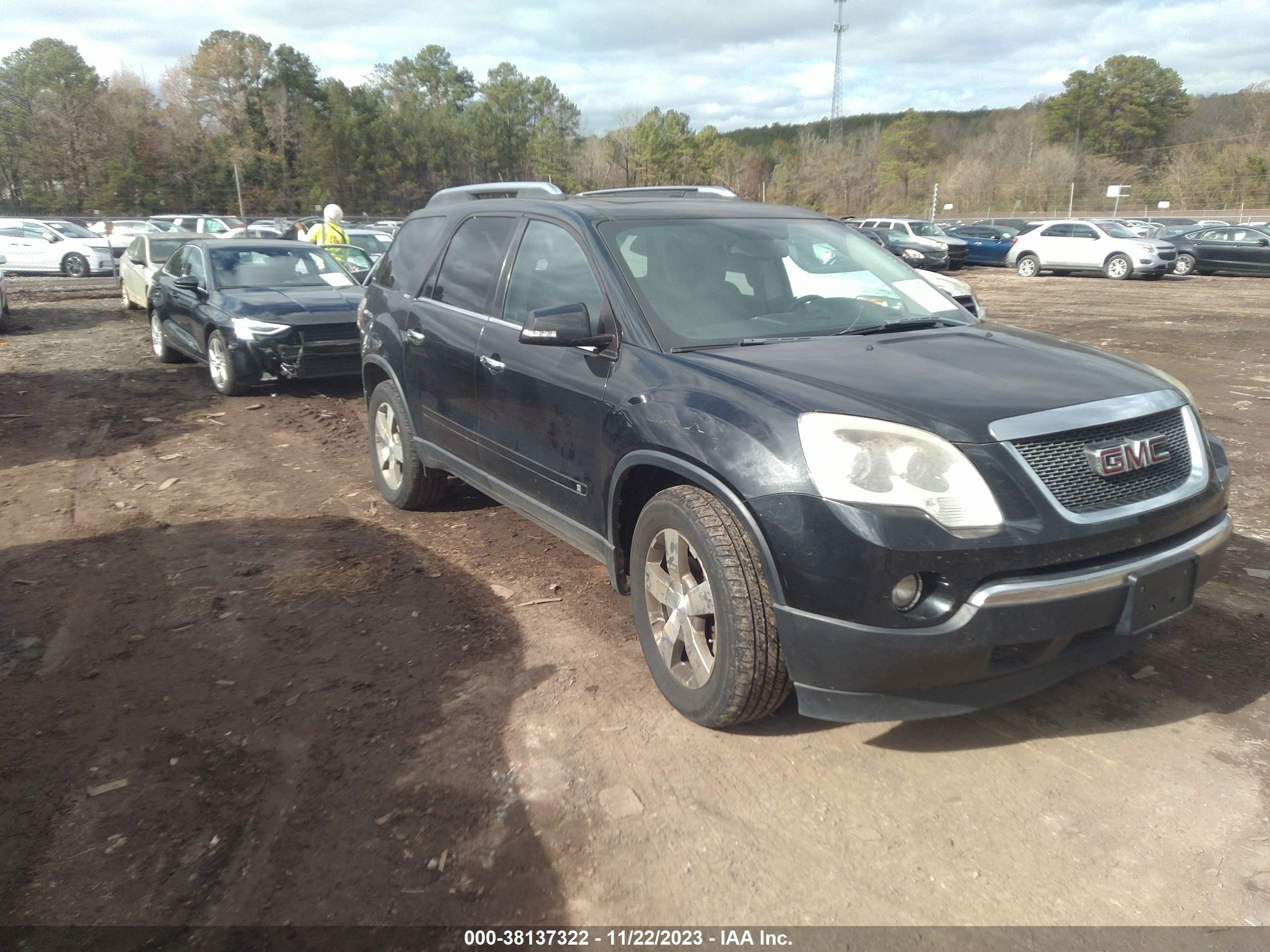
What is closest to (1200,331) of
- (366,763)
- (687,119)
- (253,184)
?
(366,763)

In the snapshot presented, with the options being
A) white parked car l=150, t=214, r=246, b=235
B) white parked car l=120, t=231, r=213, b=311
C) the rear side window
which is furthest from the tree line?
the rear side window

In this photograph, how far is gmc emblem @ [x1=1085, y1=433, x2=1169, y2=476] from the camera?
2.81 meters

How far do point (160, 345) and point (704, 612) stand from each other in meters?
10.8

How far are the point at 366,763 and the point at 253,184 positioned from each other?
65.5 metres

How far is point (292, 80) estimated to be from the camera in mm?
68812

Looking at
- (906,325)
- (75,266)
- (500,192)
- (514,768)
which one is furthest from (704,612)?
(75,266)

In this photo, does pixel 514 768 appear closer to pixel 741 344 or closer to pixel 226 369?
pixel 741 344

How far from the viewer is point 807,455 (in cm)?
274

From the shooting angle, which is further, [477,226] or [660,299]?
[477,226]

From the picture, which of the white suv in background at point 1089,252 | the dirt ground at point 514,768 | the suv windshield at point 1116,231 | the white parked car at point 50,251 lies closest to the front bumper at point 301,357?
the dirt ground at point 514,768

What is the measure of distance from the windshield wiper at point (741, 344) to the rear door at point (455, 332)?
4.59ft

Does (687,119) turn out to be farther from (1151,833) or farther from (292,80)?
(1151,833)

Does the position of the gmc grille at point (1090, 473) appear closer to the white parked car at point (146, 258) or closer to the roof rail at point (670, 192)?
the roof rail at point (670, 192)

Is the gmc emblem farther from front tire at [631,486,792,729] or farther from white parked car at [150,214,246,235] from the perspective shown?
white parked car at [150,214,246,235]
